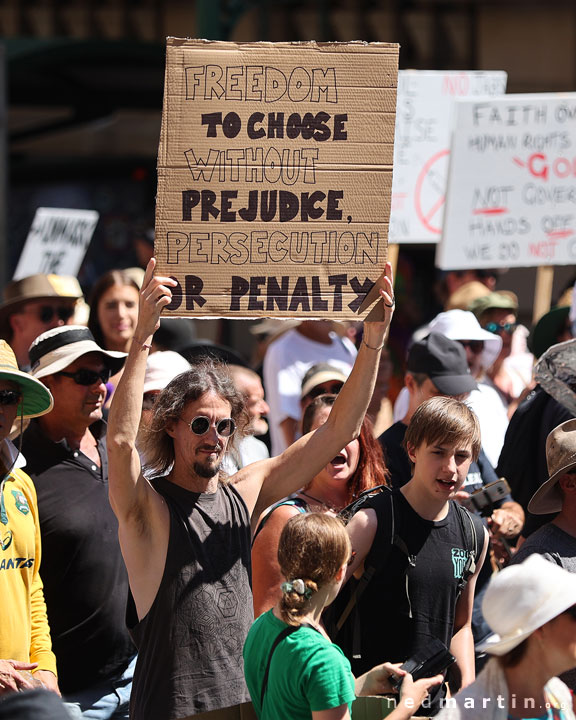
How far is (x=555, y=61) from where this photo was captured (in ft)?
48.1

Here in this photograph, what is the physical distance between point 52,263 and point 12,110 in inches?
329

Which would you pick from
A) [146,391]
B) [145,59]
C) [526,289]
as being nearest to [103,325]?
[146,391]

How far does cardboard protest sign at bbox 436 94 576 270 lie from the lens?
23.1 ft

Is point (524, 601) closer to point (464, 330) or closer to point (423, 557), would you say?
point (423, 557)

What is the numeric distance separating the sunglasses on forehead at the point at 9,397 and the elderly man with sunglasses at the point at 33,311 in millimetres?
1999

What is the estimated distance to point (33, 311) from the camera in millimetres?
5895

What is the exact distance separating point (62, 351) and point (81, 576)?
86cm

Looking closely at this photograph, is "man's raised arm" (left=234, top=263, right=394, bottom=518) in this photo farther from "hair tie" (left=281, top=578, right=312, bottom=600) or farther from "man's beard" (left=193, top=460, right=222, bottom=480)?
"hair tie" (left=281, top=578, right=312, bottom=600)

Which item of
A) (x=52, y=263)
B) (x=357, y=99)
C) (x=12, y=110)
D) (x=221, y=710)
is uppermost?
(x=12, y=110)

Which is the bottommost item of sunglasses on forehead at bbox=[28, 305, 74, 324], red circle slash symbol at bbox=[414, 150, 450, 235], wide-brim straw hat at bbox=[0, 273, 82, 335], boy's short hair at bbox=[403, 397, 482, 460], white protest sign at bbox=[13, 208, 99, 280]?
boy's short hair at bbox=[403, 397, 482, 460]

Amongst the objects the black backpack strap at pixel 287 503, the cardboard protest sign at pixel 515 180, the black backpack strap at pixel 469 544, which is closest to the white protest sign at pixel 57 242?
the cardboard protest sign at pixel 515 180

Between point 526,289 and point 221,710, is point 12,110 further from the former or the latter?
point 221,710

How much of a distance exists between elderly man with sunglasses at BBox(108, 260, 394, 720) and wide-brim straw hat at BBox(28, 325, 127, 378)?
0.89 meters

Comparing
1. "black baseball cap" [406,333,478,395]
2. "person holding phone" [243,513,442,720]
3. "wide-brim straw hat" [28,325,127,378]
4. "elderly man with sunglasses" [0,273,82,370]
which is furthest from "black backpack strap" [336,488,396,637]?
"elderly man with sunglasses" [0,273,82,370]
